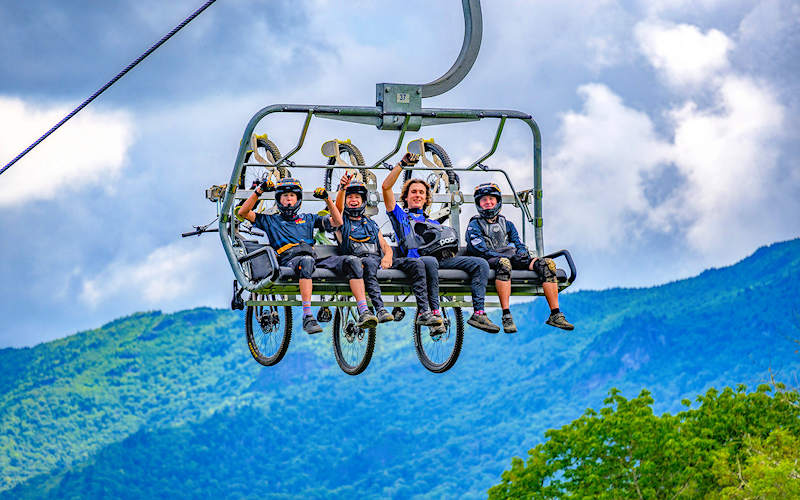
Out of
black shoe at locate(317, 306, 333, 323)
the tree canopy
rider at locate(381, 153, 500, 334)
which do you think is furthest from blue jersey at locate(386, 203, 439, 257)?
the tree canopy

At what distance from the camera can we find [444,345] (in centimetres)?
1788

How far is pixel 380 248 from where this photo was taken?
16688mm

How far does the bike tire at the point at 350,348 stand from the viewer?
17703 millimetres

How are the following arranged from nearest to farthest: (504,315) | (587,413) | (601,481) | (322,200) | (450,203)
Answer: (504,315) < (322,200) < (450,203) < (601,481) < (587,413)

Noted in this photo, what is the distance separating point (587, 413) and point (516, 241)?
25.1m

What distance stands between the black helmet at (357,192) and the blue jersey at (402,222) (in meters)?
0.48

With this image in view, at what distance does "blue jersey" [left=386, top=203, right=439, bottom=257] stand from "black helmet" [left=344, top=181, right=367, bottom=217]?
0.48 metres

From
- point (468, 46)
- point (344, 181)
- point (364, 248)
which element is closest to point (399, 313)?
point (364, 248)

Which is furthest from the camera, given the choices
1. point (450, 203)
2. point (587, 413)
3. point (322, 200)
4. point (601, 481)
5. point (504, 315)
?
point (587, 413)

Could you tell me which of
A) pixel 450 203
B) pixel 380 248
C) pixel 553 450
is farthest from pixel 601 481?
pixel 380 248

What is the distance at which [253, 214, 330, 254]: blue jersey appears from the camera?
1664 centimetres

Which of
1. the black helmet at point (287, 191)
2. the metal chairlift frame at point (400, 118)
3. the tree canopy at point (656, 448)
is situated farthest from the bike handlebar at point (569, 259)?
the tree canopy at point (656, 448)

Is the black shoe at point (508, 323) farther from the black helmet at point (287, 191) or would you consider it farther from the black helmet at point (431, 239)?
the black helmet at point (287, 191)

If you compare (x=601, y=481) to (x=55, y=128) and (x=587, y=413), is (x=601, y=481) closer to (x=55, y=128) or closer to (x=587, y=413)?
(x=587, y=413)
